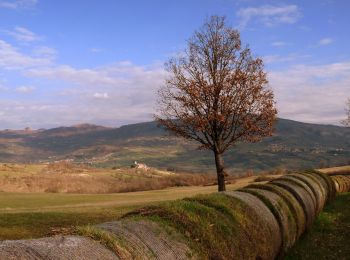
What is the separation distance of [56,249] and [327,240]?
12.6m

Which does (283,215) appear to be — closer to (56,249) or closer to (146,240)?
(146,240)

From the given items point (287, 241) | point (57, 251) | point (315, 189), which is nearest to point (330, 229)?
point (315, 189)

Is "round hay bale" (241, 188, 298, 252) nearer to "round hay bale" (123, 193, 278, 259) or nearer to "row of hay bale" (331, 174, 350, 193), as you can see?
Answer: "round hay bale" (123, 193, 278, 259)

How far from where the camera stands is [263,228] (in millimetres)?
10023

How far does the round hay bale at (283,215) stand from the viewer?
1157cm

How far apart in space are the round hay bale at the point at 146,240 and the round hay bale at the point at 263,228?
2.75m

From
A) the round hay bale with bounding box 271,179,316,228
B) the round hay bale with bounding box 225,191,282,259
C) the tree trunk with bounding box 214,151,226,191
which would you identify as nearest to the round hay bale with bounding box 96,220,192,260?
the round hay bale with bounding box 225,191,282,259

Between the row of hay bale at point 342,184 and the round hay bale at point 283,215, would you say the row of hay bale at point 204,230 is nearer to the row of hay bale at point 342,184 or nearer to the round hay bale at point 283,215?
the round hay bale at point 283,215

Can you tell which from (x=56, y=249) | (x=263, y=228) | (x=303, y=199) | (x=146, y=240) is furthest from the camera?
(x=303, y=199)

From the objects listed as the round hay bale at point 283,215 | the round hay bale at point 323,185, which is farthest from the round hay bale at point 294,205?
the round hay bale at point 323,185

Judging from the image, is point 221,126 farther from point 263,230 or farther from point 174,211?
point 174,211

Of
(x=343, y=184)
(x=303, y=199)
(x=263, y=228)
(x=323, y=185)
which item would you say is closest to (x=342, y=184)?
(x=343, y=184)

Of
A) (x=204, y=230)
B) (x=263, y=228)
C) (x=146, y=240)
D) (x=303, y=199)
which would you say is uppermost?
(x=146, y=240)

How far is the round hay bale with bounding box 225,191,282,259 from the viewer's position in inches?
377
